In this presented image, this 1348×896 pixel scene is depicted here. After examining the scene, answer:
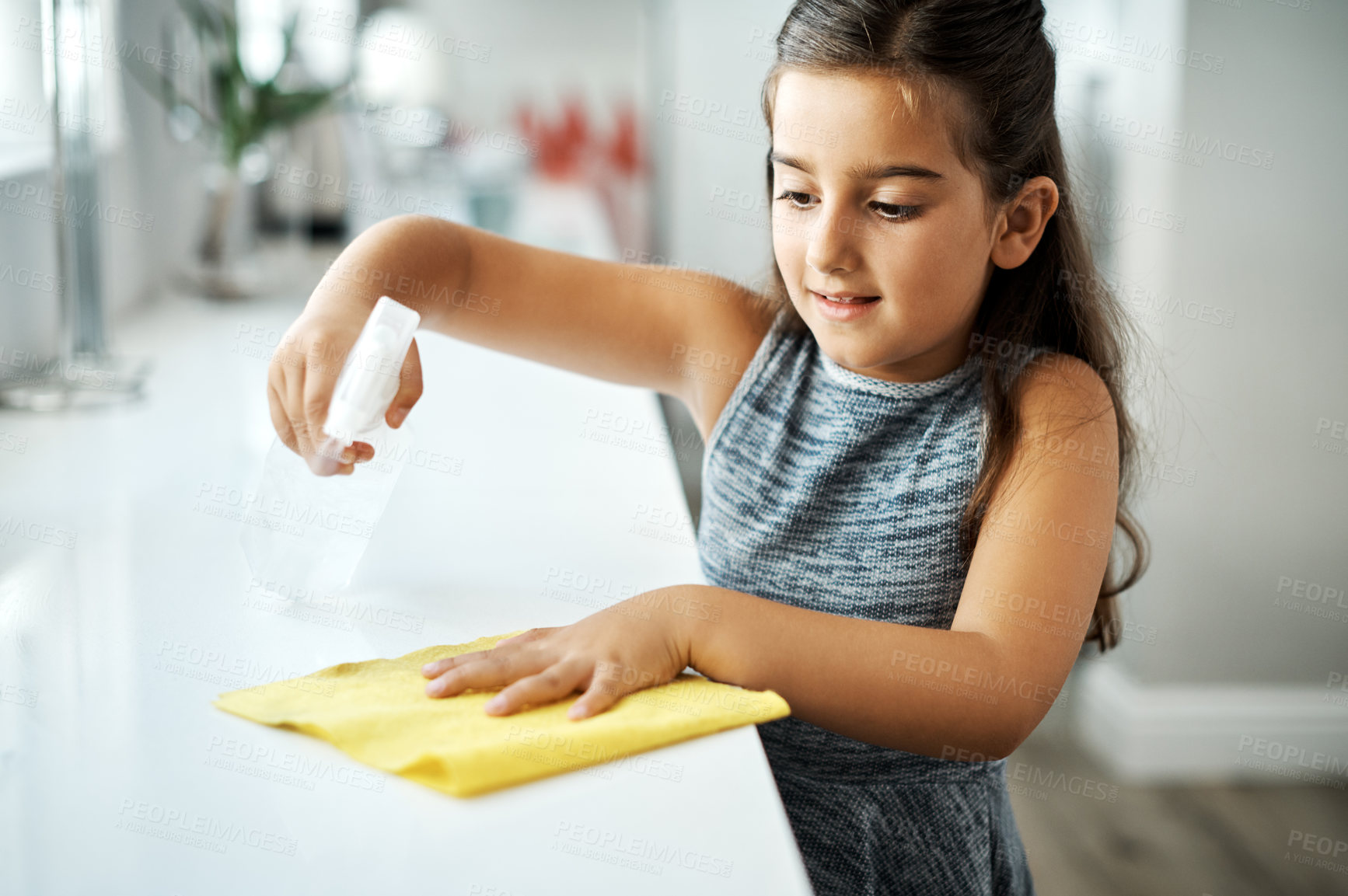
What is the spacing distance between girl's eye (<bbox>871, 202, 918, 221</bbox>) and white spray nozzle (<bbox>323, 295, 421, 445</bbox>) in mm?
292

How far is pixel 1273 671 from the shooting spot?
1.75m

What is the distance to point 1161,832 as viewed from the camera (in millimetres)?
1605

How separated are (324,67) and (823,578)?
292 centimetres

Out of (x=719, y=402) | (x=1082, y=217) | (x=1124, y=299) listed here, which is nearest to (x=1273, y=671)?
(x=1124, y=299)

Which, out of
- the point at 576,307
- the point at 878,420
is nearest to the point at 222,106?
the point at 576,307

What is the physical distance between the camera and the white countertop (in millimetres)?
400

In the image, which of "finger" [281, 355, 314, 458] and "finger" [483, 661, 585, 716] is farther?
"finger" [281, 355, 314, 458]

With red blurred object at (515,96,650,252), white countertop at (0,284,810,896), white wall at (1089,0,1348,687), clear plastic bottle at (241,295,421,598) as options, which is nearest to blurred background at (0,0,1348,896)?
white wall at (1089,0,1348,687)

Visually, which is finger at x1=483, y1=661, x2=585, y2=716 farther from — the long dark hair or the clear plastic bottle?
the long dark hair

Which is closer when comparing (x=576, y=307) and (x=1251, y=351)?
(x=576, y=307)

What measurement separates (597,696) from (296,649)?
19 centimetres

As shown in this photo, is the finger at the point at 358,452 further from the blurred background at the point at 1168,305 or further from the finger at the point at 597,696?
the blurred background at the point at 1168,305

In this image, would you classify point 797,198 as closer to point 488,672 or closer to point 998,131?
point 998,131

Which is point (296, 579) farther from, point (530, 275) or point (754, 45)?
point (754, 45)
